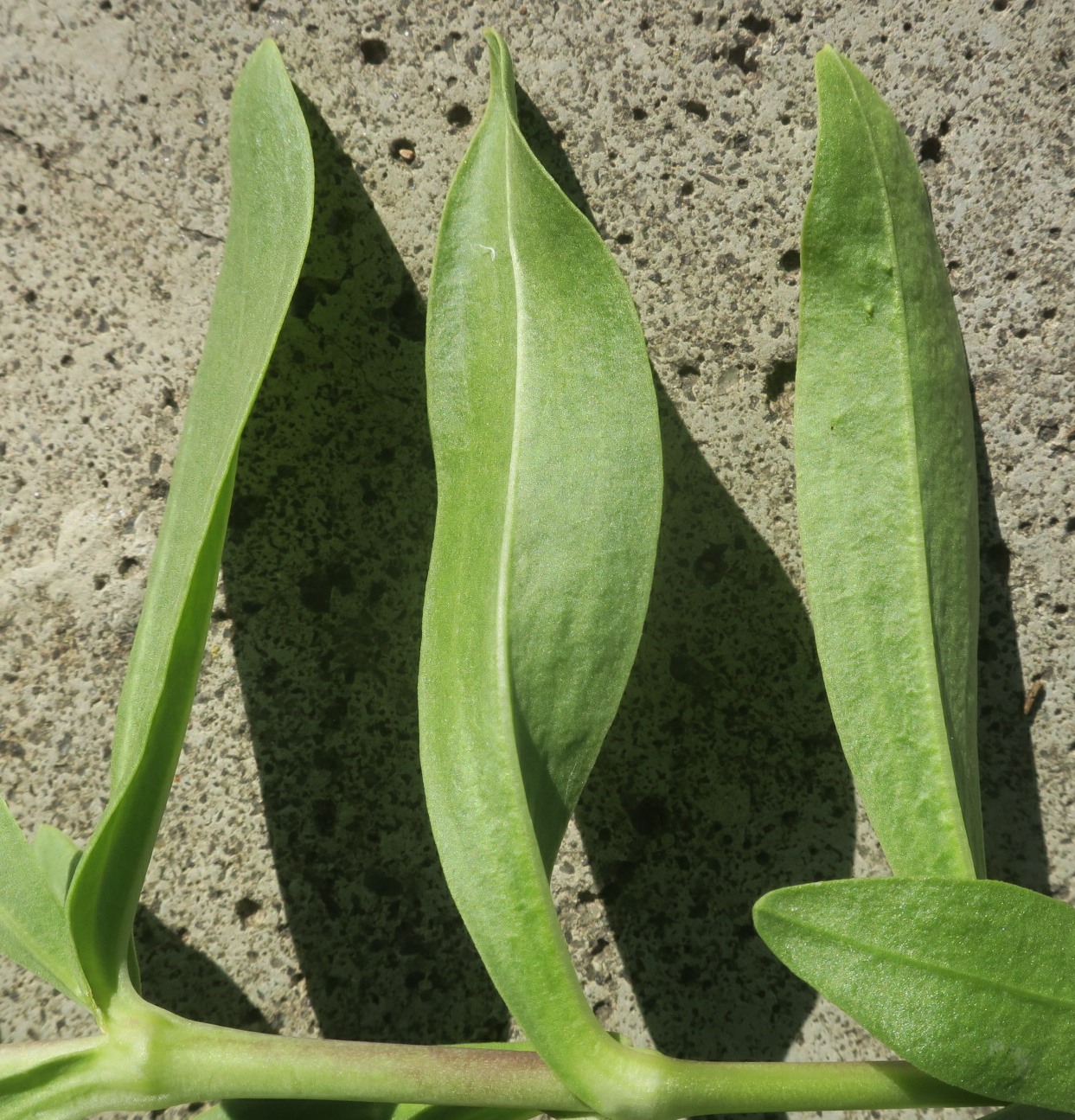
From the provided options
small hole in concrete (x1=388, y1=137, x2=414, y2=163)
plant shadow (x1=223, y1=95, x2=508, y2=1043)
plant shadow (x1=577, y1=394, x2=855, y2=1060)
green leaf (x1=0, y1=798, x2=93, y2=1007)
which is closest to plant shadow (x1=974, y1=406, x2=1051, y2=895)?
plant shadow (x1=577, y1=394, x2=855, y2=1060)

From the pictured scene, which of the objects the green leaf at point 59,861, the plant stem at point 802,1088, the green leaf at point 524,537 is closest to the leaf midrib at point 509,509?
the green leaf at point 524,537

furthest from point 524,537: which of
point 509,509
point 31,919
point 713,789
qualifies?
point 31,919

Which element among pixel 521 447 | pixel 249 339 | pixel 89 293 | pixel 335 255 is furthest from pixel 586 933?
pixel 89 293

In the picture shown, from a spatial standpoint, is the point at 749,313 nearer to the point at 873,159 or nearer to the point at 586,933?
the point at 873,159

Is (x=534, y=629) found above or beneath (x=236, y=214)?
beneath

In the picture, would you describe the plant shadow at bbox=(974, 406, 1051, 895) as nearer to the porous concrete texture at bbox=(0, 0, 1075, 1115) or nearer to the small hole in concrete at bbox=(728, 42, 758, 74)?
the porous concrete texture at bbox=(0, 0, 1075, 1115)

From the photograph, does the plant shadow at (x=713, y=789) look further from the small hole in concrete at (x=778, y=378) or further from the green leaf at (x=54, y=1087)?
the green leaf at (x=54, y=1087)

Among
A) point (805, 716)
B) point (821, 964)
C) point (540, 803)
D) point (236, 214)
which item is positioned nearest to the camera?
point (821, 964)
